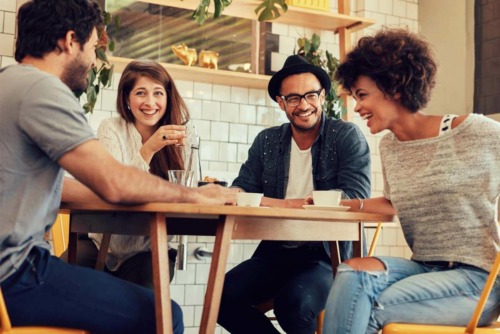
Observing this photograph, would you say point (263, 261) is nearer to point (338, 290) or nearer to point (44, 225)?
point (338, 290)

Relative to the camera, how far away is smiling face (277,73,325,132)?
3.00 metres

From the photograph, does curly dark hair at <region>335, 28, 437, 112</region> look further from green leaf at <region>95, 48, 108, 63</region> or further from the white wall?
the white wall

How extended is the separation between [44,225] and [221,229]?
452mm

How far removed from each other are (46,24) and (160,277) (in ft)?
2.52

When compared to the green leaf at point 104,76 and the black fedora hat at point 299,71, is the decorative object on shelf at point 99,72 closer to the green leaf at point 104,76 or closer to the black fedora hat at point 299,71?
the green leaf at point 104,76

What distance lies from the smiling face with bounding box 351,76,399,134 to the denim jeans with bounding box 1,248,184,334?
3.20ft

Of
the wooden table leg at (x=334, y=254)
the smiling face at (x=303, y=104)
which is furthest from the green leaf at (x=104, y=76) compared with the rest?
the wooden table leg at (x=334, y=254)

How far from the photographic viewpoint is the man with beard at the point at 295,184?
2.59 meters

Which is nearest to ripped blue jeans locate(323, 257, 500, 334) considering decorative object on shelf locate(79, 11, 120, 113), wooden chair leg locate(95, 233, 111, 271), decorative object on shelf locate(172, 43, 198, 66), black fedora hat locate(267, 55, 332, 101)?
wooden chair leg locate(95, 233, 111, 271)

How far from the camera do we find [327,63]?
4.46 m

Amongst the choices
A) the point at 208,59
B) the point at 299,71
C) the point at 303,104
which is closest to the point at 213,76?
the point at 208,59

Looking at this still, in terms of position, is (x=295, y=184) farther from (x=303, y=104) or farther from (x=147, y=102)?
(x=147, y=102)

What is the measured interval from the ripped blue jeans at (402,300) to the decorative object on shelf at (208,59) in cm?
252

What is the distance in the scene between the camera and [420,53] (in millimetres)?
2324
